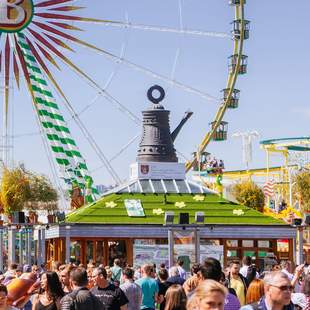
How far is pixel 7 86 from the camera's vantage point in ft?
132

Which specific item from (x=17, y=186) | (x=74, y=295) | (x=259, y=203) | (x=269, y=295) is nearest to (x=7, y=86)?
(x=17, y=186)

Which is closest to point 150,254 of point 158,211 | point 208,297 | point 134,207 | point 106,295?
point 158,211

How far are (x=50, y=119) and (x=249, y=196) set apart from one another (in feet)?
77.1

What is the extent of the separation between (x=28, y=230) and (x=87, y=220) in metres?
6.57

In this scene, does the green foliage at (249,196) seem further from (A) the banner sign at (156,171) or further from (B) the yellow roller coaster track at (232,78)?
(A) the banner sign at (156,171)

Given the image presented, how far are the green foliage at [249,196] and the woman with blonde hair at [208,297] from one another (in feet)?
184

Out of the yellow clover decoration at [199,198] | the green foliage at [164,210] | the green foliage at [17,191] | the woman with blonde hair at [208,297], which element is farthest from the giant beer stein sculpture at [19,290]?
the green foliage at [17,191]

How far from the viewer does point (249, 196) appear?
62656 mm

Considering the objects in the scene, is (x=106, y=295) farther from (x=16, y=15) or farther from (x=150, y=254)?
(x=16, y=15)

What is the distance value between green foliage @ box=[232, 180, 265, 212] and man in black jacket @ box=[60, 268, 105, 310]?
5226 centimetres

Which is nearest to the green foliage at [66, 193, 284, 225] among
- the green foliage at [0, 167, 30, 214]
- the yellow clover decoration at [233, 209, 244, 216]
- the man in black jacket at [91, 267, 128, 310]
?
the yellow clover decoration at [233, 209, 244, 216]

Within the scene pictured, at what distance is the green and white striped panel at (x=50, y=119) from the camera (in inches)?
1567

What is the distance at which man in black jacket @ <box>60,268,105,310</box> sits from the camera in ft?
31.9

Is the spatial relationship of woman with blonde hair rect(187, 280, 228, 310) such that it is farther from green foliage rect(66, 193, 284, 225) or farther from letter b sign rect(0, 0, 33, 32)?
letter b sign rect(0, 0, 33, 32)
